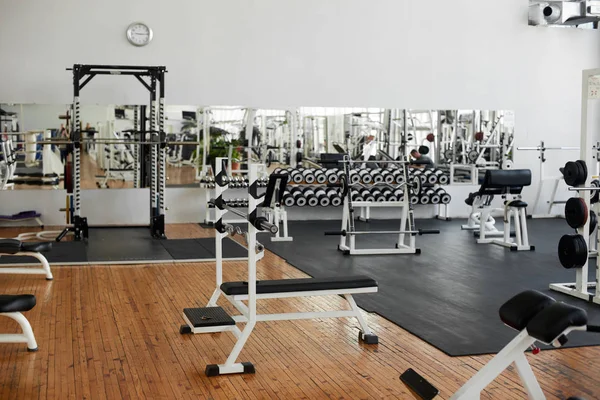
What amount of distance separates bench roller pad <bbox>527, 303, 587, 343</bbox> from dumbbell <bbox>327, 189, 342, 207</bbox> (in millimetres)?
5834

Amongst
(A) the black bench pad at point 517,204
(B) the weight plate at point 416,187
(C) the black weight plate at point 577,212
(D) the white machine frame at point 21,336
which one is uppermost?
(B) the weight plate at point 416,187

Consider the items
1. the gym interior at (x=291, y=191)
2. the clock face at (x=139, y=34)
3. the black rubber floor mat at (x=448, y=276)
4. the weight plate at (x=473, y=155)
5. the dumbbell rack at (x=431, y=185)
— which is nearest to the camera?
the gym interior at (x=291, y=191)

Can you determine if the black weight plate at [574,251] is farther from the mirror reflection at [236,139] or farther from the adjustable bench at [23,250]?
the adjustable bench at [23,250]

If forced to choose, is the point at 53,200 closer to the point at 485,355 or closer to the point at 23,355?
the point at 23,355

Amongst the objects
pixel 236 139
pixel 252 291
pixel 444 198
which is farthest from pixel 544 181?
pixel 252 291

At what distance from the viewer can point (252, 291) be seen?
331cm

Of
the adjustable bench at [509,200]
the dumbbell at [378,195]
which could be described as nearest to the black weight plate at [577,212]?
the adjustable bench at [509,200]

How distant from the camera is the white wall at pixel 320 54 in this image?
804cm

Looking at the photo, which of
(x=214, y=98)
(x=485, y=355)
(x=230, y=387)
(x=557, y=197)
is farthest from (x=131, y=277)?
(x=557, y=197)

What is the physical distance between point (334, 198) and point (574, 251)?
3.82 m

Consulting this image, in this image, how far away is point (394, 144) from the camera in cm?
920

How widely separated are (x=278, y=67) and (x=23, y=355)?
5862 millimetres

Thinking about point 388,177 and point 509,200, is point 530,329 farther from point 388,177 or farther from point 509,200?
point 388,177

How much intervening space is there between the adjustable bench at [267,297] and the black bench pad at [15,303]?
29.7 inches
